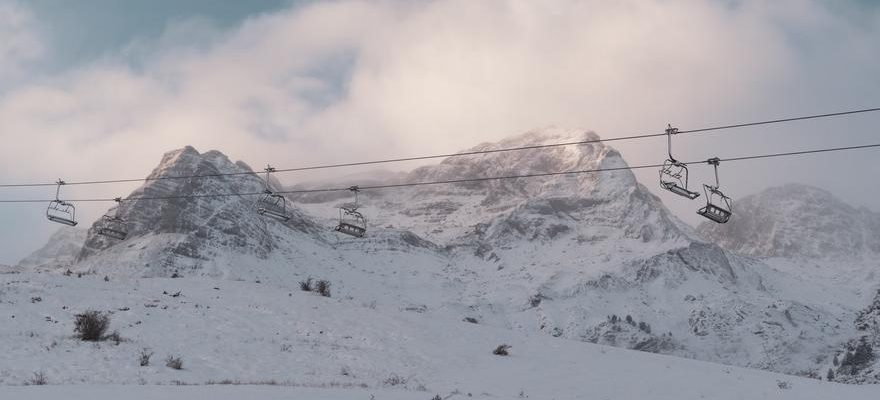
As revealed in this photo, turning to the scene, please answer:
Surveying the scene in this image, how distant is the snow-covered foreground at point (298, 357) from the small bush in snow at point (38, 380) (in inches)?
7.9

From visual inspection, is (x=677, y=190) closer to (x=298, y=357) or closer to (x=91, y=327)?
(x=298, y=357)

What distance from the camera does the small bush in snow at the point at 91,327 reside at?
28.6 metres

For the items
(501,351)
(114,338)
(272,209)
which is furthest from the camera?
(501,351)

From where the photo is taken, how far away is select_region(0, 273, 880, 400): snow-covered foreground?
2289cm

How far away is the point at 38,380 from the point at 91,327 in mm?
7886

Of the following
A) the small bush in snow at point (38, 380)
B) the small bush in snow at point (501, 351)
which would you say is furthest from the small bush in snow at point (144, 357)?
the small bush in snow at point (501, 351)

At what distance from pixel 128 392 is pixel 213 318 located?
1827cm

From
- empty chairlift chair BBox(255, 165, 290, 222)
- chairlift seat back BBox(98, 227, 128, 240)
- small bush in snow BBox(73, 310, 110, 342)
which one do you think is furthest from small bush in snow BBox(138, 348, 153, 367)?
chairlift seat back BBox(98, 227, 128, 240)

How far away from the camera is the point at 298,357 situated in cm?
2991

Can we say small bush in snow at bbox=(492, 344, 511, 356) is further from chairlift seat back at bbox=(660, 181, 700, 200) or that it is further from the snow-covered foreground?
chairlift seat back at bbox=(660, 181, 700, 200)

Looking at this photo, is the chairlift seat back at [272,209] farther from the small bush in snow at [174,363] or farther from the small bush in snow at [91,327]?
the small bush in snow at [174,363]

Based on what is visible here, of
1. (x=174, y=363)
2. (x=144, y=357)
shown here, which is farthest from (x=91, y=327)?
(x=174, y=363)


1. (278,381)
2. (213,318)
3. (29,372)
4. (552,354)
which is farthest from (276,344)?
(552,354)

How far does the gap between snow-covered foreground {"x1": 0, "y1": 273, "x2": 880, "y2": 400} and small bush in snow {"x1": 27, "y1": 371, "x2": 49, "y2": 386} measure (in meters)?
0.20
